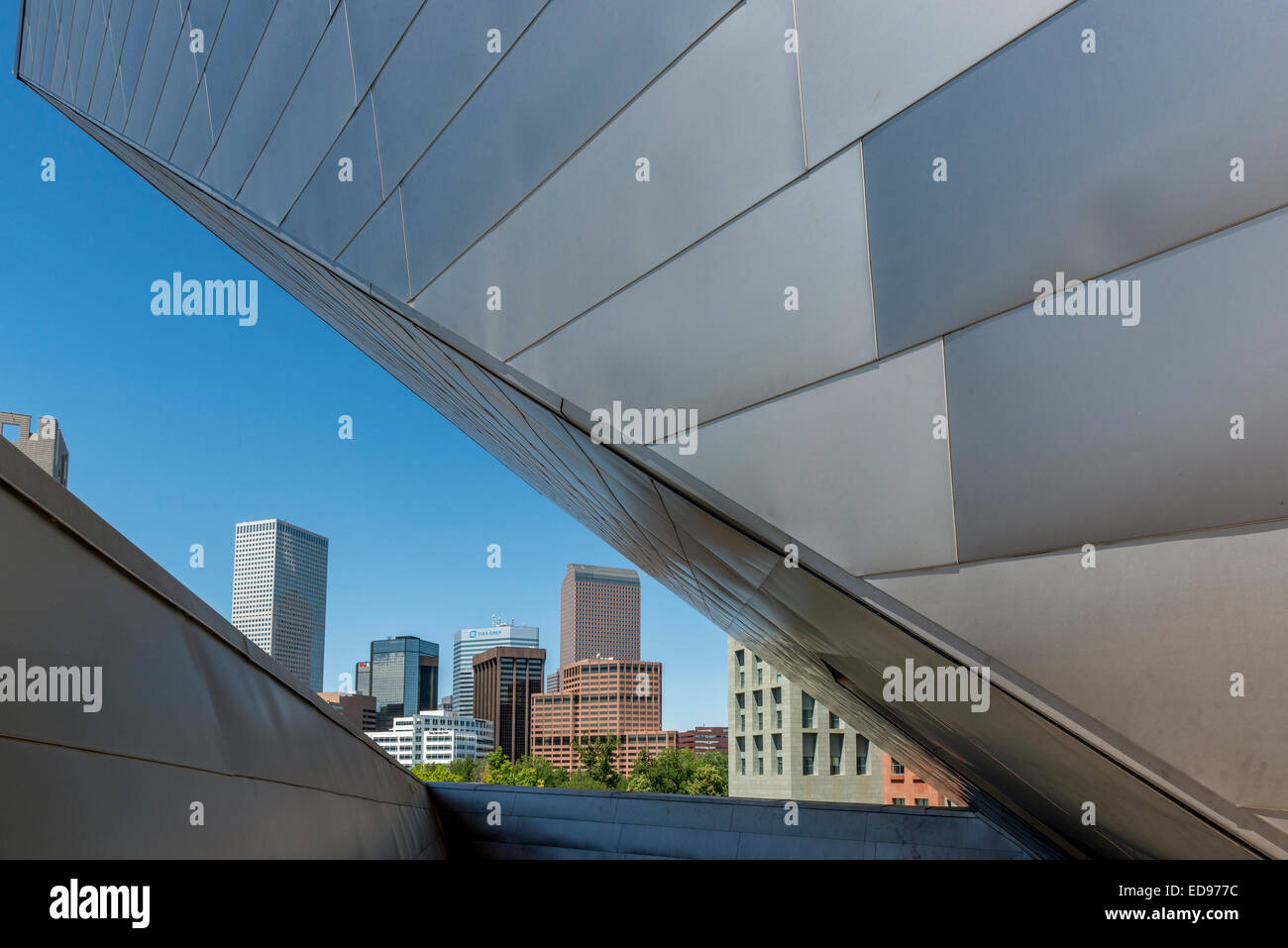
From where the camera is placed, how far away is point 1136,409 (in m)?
3.24

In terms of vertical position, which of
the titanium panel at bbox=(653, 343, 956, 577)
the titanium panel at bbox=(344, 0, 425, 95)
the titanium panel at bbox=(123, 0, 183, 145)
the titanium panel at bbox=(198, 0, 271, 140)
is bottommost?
the titanium panel at bbox=(653, 343, 956, 577)

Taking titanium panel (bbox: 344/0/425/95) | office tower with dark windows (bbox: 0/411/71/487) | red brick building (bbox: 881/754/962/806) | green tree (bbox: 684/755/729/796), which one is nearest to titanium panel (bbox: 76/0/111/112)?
titanium panel (bbox: 344/0/425/95)

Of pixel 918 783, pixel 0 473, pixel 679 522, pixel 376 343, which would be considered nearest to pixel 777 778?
pixel 918 783

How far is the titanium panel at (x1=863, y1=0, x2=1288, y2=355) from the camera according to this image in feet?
9.75

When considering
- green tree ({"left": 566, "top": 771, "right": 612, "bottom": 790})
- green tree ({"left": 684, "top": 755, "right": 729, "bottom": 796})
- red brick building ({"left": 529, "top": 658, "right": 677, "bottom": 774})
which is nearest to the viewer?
green tree ({"left": 566, "top": 771, "right": 612, "bottom": 790})

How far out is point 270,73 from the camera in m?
10.1

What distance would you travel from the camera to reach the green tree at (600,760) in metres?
70.9

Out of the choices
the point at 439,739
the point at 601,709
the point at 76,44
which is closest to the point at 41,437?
the point at 76,44

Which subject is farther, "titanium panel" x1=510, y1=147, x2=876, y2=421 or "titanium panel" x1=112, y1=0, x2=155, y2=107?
"titanium panel" x1=112, y1=0, x2=155, y2=107

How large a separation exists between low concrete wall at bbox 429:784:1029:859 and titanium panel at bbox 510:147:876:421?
8.81m

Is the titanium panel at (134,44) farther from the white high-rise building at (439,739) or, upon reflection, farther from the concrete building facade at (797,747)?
the white high-rise building at (439,739)

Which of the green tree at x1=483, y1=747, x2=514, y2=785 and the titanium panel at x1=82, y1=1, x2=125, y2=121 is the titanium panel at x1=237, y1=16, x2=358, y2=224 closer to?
the titanium panel at x1=82, y1=1, x2=125, y2=121

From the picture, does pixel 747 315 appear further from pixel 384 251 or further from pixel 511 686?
pixel 511 686

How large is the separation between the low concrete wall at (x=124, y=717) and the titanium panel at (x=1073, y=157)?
3.17 meters
